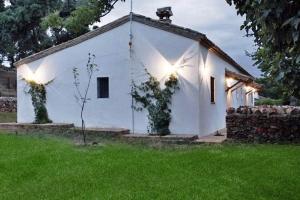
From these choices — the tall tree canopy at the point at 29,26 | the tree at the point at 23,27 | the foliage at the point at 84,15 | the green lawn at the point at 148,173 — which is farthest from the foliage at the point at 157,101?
the tree at the point at 23,27

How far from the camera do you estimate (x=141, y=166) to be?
30.6ft

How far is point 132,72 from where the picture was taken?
653 inches

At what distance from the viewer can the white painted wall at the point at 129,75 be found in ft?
50.9

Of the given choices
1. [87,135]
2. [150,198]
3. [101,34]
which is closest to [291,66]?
[150,198]

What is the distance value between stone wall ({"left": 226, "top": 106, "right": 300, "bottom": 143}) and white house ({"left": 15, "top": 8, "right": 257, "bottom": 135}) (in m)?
1.59

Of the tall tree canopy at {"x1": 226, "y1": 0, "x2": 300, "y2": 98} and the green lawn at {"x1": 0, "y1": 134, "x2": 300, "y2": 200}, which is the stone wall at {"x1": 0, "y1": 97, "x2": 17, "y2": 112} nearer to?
the green lawn at {"x1": 0, "y1": 134, "x2": 300, "y2": 200}

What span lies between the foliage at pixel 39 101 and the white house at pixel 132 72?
0.77 feet

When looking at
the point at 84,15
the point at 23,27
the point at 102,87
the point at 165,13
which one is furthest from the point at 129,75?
the point at 23,27

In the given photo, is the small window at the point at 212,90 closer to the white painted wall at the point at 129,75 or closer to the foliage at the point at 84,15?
the white painted wall at the point at 129,75

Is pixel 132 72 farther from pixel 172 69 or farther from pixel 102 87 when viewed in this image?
pixel 172 69

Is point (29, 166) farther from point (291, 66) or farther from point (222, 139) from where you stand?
point (222, 139)

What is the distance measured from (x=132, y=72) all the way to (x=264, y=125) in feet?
18.6

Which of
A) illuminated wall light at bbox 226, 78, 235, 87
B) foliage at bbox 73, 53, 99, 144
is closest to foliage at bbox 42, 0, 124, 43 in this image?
foliage at bbox 73, 53, 99, 144

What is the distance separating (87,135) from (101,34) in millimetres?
4405
